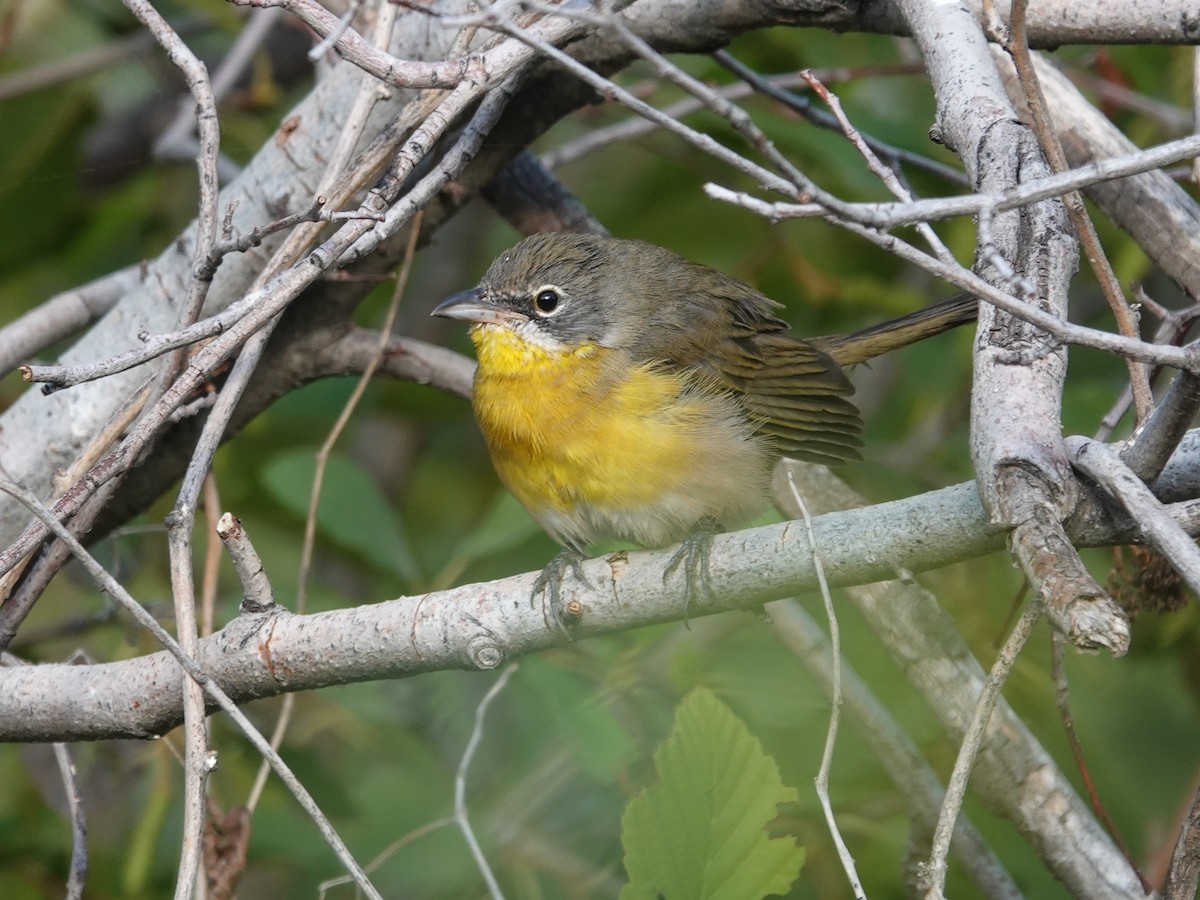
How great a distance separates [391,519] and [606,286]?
112 centimetres

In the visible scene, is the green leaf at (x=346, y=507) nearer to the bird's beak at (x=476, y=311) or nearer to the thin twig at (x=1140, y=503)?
the bird's beak at (x=476, y=311)

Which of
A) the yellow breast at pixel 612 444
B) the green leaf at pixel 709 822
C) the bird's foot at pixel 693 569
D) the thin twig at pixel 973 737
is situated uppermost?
the yellow breast at pixel 612 444

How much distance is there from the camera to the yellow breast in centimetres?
324

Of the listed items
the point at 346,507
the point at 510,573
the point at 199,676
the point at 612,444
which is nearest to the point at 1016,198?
the point at 199,676

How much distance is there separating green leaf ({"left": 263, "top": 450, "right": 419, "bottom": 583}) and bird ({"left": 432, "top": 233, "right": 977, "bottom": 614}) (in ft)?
2.39

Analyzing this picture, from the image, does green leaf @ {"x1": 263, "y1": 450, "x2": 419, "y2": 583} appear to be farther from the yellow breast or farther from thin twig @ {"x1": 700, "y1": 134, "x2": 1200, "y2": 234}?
thin twig @ {"x1": 700, "y1": 134, "x2": 1200, "y2": 234}

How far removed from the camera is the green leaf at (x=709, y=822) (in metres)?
2.21

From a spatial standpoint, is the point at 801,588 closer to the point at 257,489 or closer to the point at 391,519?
the point at 391,519

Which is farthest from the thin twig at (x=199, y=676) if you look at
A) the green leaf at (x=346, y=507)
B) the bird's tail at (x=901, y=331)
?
the bird's tail at (x=901, y=331)

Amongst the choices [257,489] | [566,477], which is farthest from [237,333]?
[257,489]

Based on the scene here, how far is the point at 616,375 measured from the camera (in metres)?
3.47

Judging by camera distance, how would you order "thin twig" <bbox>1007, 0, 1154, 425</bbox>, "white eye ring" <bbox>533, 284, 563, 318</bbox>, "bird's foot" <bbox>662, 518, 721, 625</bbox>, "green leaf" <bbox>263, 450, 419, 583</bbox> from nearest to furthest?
"thin twig" <bbox>1007, 0, 1154, 425</bbox> < "bird's foot" <bbox>662, 518, 721, 625</bbox> < "white eye ring" <bbox>533, 284, 563, 318</bbox> < "green leaf" <bbox>263, 450, 419, 583</bbox>

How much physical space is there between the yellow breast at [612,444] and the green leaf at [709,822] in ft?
3.14

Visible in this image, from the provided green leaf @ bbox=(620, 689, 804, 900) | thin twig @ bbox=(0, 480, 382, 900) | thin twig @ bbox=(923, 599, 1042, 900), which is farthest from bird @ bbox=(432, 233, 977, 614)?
thin twig @ bbox=(923, 599, 1042, 900)
